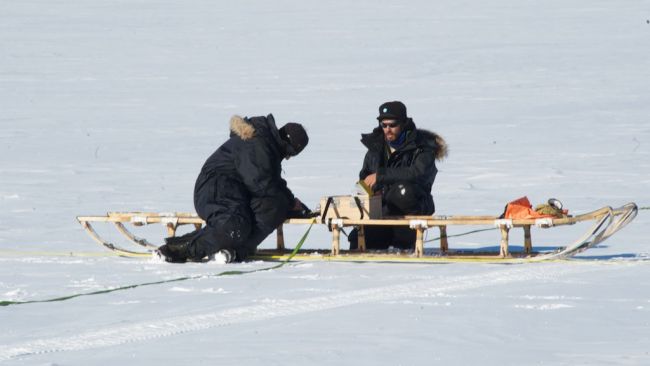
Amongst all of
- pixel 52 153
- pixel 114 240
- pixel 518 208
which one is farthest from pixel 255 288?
pixel 52 153

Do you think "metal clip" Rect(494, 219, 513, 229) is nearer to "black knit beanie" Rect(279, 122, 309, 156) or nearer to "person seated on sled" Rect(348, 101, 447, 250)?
"person seated on sled" Rect(348, 101, 447, 250)

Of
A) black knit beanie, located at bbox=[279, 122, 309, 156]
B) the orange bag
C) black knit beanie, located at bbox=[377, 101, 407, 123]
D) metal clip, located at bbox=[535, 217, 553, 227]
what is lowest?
metal clip, located at bbox=[535, 217, 553, 227]

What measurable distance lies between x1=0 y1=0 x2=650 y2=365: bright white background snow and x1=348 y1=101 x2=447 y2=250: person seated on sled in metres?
0.60

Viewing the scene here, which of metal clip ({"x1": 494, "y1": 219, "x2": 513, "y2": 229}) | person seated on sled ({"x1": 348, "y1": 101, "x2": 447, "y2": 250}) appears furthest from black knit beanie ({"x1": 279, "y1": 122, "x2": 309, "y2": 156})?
metal clip ({"x1": 494, "y1": 219, "x2": 513, "y2": 229})

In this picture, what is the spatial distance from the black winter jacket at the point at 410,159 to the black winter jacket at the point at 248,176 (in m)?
0.67

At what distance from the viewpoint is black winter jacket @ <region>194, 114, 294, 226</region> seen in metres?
7.92

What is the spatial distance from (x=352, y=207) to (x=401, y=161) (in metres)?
0.60

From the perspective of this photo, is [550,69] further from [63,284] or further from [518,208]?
Answer: [63,284]

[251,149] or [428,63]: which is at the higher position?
[428,63]

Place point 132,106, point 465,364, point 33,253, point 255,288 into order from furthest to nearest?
point 132,106 → point 33,253 → point 255,288 → point 465,364

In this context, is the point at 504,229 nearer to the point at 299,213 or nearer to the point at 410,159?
the point at 410,159

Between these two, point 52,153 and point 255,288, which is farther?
point 52,153

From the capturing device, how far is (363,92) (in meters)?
19.5

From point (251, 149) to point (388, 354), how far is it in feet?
9.60
